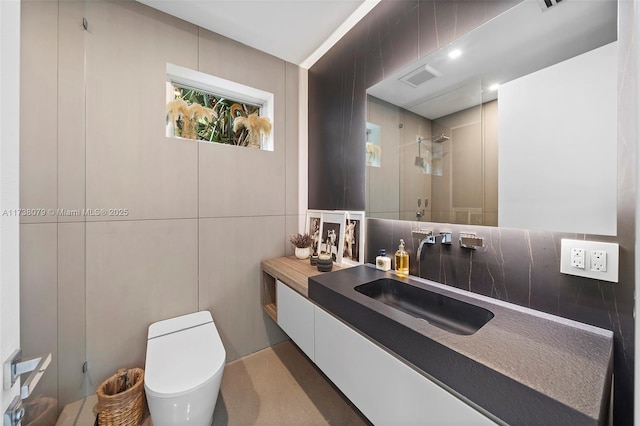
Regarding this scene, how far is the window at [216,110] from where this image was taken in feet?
5.68

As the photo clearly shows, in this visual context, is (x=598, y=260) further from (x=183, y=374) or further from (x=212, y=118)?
(x=212, y=118)

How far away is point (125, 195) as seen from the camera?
5.00ft

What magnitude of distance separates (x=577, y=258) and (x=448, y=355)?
635mm

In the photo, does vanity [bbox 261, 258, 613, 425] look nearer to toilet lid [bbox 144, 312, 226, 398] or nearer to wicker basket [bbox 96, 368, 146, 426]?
toilet lid [bbox 144, 312, 226, 398]

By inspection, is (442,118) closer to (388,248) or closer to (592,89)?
(592,89)

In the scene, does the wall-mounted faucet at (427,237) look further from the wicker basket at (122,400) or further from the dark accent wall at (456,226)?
the wicker basket at (122,400)

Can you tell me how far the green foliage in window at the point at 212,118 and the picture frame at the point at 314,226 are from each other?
0.78m

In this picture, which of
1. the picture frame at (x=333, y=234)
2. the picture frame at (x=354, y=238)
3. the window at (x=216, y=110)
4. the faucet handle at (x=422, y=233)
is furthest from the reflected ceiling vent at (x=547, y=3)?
the window at (x=216, y=110)

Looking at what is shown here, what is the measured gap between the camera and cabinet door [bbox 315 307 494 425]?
2.35ft

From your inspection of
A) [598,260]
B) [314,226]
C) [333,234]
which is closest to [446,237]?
[598,260]

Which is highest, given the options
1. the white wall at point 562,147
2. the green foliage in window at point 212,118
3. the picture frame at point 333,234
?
the green foliage in window at point 212,118

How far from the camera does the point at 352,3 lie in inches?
64.1

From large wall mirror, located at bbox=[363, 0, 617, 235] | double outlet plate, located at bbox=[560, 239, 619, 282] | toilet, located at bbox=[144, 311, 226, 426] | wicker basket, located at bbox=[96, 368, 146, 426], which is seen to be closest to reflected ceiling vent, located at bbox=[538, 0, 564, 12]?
large wall mirror, located at bbox=[363, 0, 617, 235]

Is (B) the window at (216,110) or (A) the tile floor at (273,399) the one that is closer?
(A) the tile floor at (273,399)
